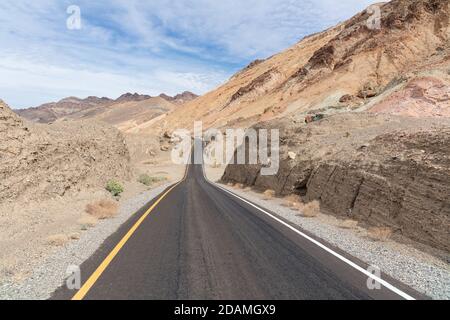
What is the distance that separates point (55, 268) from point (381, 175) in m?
10.7

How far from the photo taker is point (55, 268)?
7324 millimetres

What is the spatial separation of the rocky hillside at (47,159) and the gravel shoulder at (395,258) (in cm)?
953

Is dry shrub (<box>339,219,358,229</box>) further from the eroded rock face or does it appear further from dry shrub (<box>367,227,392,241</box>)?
the eroded rock face

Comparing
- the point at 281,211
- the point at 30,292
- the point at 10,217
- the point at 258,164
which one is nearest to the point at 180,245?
the point at 30,292

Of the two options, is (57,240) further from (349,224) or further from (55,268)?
(349,224)

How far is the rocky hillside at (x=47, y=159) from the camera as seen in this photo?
1338cm

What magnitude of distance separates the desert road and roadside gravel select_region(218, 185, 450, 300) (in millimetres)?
414

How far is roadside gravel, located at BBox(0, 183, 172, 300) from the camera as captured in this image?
597cm

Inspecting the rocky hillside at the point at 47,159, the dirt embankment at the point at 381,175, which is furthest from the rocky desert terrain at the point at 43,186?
the dirt embankment at the point at 381,175

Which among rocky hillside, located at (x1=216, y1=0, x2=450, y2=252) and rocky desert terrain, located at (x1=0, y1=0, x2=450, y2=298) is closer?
rocky desert terrain, located at (x1=0, y1=0, x2=450, y2=298)

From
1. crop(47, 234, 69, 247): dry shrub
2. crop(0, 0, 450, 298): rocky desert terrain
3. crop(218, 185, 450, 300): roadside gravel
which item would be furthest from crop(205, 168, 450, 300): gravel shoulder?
crop(47, 234, 69, 247): dry shrub

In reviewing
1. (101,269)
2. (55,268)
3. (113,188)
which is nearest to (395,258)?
(101,269)

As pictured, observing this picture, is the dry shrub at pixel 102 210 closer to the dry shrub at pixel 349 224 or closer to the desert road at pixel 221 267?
the desert road at pixel 221 267

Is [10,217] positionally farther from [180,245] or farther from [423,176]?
[423,176]
